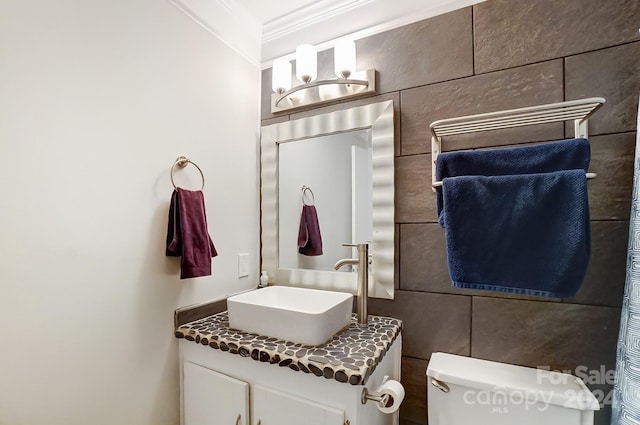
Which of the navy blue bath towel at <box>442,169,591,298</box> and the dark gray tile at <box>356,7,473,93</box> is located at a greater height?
the dark gray tile at <box>356,7,473,93</box>

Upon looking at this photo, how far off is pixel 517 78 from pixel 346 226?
2.94ft

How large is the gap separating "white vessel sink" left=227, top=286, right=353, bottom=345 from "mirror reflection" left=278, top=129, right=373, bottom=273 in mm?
239

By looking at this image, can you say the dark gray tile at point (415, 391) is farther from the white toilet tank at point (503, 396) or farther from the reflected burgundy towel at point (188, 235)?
the reflected burgundy towel at point (188, 235)

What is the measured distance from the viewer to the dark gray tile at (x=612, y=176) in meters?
0.95

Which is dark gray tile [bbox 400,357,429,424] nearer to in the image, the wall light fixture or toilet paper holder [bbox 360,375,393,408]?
toilet paper holder [bbox 360,375,393,408]

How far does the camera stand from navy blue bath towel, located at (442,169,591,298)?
84 centimetres

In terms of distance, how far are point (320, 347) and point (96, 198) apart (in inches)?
35.3

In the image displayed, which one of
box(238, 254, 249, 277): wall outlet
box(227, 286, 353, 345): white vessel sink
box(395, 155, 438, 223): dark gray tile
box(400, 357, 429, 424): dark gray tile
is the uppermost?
box(395, 155, 438, 223): dark gray tile

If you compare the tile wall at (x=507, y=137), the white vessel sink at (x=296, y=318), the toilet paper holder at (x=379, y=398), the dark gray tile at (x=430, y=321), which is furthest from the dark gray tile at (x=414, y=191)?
the toilet paper holder at (x=379, y=398)

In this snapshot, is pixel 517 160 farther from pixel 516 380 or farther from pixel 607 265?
pixel 516 380

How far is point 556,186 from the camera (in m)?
0.85

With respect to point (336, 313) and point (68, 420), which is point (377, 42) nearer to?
point (336, 313)

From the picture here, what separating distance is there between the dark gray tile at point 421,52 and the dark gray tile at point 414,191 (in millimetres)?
343

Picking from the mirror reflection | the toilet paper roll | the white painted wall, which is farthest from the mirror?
the toilet paper roll
